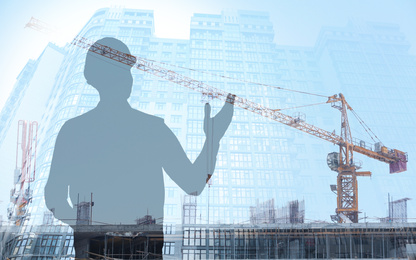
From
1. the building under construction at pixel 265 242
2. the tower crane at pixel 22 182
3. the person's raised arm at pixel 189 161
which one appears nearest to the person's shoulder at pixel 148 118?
the person's raised arm at pixel 189 161

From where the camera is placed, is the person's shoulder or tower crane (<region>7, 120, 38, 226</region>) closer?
the person's shoulder

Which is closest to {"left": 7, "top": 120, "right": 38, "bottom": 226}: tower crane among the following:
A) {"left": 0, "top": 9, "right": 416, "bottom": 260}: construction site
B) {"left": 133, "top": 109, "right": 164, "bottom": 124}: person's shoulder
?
{"left": 0, "top": 9, "right": 416, "bottom": 260}: construction site

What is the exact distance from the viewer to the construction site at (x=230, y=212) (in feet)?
33.5

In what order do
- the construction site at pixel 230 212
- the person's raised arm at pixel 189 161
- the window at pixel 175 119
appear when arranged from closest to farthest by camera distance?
1. the person's raised arm at pixel 189 161
2. the construction site at pixel 230 212
3. the window at pixel 175 119

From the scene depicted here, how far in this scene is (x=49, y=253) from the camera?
34.1 feet

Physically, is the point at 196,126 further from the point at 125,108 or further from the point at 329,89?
the point at 125,108

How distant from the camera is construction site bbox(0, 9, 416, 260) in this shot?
10203 millimetres

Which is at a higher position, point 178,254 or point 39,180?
point 39,180

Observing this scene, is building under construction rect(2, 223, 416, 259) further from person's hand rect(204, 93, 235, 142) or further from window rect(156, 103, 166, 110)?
window rect(156, 103, 166, 110)

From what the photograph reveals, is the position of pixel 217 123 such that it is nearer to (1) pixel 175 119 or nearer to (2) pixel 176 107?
(1) pixel 175 119

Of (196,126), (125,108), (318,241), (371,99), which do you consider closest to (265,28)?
(371,99)

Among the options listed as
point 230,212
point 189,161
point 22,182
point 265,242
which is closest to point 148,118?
point 189,161

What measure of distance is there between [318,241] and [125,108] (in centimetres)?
900

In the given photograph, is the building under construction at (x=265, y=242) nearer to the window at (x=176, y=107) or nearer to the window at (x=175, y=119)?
the window at (x=175, y=119)
